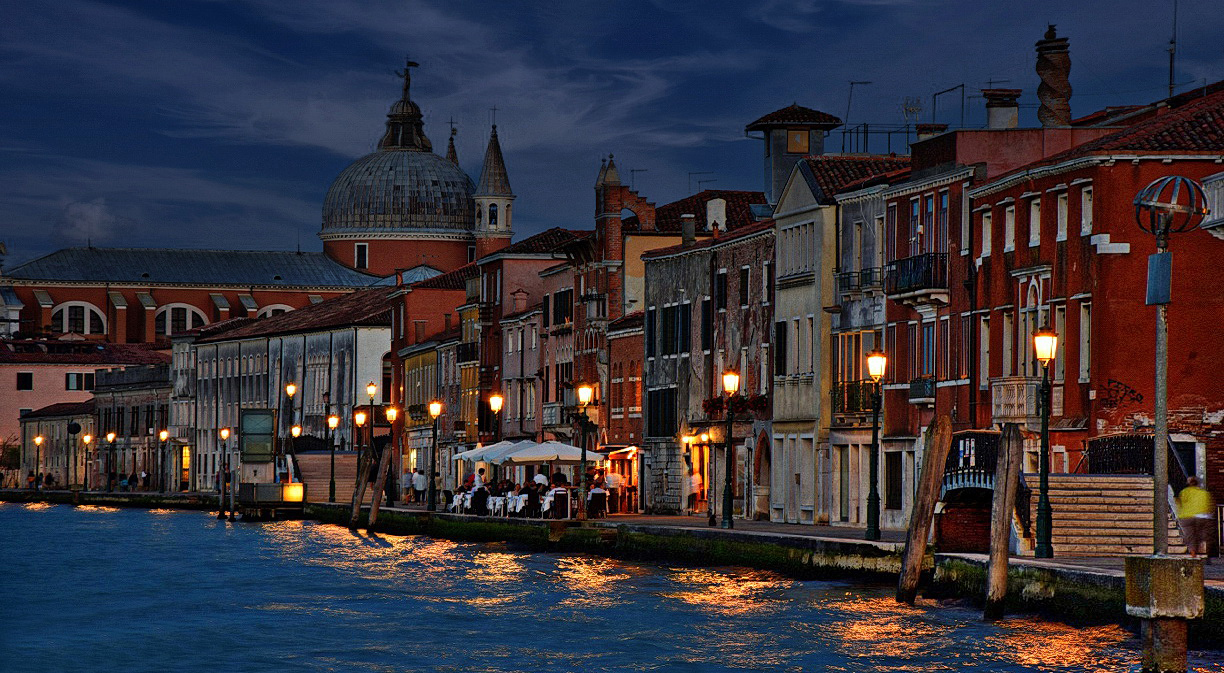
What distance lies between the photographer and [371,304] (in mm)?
100250

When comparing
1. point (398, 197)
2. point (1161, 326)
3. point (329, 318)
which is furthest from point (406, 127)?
point (1161, 326)

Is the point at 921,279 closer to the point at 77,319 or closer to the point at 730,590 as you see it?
the point at 730,590

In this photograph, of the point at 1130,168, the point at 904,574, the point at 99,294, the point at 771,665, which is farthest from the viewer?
the point at 99,294

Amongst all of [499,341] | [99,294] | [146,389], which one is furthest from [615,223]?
[99,294]

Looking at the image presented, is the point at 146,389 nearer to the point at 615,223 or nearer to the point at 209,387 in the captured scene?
the point at 209,387

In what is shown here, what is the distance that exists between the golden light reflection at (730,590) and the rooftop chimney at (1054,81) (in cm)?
1190

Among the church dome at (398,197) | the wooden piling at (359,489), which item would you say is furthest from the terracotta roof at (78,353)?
the wooden piling at (359,489)

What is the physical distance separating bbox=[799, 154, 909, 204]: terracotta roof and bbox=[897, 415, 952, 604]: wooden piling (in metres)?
17.1

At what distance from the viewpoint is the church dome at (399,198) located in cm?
14050

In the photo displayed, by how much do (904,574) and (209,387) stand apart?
3399 inches

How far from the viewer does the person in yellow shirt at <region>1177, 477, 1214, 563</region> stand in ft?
93.4

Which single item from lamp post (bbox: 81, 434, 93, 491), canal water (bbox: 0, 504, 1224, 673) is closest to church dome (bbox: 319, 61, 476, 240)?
lamp post (bbox: 81, 434, 93, 491)

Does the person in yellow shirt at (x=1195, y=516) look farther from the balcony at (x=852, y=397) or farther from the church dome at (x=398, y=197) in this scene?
the church dome at (x=398, y=197)

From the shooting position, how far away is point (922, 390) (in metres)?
42.3
